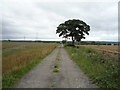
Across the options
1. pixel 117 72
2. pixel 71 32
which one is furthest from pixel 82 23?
pixel 117 72

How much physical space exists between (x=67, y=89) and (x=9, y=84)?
2485 mm

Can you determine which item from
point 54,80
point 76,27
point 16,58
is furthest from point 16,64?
point 76,27

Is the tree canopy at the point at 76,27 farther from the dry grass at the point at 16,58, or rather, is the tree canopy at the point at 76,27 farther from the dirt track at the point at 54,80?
the dirt track at the point at 54,80

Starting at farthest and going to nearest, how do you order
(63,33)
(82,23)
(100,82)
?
1. (63,33)
2. (82,23)
3. (100,82)

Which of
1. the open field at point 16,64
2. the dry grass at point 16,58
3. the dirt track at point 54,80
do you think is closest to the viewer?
the dirt track at point 54,80

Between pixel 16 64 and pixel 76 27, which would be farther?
pixel 76 27

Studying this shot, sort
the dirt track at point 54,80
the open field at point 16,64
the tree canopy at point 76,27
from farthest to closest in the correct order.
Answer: the tree canopy at point 76,27 < the open field at point 16,64 < the dirt track at point 54,80

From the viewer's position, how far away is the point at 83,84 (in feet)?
20.5

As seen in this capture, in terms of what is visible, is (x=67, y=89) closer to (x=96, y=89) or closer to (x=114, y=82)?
(x=96, y=89)

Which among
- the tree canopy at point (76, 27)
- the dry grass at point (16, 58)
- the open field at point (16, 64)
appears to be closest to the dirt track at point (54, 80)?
the open field at point (16, 64)

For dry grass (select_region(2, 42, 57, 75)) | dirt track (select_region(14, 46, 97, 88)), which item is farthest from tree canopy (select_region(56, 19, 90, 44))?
dirt track (select_region(14, 46, 97, 88))

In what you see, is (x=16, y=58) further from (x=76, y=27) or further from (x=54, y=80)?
(x=76, y=27)

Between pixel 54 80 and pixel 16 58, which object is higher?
pixel 16 58

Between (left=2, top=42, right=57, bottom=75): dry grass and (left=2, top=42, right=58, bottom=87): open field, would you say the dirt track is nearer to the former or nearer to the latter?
(left=2, top=42, right=58, bottom=87): open field
